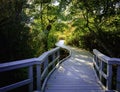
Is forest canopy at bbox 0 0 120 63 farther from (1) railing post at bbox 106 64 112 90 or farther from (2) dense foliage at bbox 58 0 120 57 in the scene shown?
(1) railing post at bbox 106 64 112 90

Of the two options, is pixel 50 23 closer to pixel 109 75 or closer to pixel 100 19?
pixel 100 19

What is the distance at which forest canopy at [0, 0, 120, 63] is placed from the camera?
Answer: 21.1ft

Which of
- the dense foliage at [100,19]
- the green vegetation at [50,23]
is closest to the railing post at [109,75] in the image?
the green vegetation at [50,23]

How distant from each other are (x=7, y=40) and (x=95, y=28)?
6.92 m

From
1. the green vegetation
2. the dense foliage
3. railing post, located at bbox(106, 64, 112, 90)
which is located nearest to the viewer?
railing post, located at bbox(106, 64, 112, 90)

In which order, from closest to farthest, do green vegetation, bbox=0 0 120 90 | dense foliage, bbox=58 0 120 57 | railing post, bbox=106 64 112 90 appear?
railing post, bbox=106 64 112 90 < green vegetation, bbox=0 0 120 90 < dense foliage, bbox=58 0 120 57

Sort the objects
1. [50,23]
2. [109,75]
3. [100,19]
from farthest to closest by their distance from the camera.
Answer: [50,23] → [100,19] → [109,75]

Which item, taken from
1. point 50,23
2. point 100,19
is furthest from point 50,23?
point 100,19

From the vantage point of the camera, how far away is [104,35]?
479 inches

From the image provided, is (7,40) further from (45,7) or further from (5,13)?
(45,7)

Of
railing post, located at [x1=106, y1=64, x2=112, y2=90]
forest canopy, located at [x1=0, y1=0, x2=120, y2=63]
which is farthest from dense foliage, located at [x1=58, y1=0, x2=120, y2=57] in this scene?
railing post, located at [x1=106, y1=64, x2=112, y2=90]

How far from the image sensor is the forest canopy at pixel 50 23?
642cm

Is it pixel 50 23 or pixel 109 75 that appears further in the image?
pixel 50 23

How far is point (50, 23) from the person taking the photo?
15.1 meters
